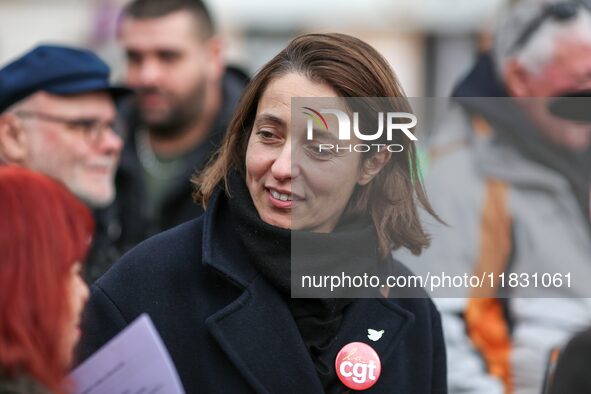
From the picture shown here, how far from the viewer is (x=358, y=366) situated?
2.77 meters

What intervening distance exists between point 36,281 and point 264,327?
2.46 ft

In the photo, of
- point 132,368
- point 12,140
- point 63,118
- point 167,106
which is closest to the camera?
point 132,368

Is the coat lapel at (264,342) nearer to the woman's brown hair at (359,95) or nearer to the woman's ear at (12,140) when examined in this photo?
the woman's brown hair at (359,95)

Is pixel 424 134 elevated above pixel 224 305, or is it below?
above

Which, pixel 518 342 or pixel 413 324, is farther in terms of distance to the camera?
pixel 518 342

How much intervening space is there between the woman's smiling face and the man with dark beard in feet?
7.31

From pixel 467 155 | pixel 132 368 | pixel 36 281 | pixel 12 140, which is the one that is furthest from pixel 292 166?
pixel 12 140

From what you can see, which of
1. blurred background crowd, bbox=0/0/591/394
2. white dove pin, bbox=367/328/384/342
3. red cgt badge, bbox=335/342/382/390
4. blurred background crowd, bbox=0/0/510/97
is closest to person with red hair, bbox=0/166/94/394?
red cgt badge, bbox=335/342/382/390

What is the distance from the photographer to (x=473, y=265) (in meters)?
3.02

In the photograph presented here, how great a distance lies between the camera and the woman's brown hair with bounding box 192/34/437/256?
2.72 meters

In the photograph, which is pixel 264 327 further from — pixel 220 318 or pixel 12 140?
pixel 12 140

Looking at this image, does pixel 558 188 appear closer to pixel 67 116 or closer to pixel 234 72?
pixel 67 116

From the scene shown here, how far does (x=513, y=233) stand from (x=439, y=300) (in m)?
0.45

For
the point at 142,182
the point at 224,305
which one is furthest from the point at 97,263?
the point at 224,305
